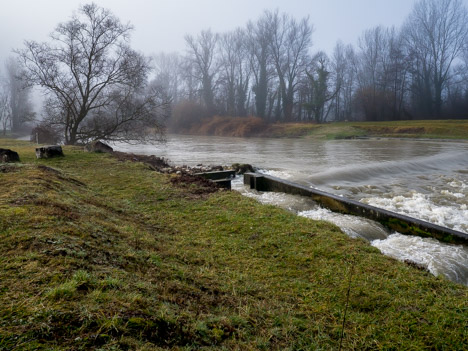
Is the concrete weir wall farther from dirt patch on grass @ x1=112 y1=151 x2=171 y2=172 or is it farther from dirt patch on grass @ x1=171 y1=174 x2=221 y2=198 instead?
dirt patch on grass @ x1=112 y1=151 x2=171 y2=172

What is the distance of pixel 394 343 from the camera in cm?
235

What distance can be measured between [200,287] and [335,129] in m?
40.6

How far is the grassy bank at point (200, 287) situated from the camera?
1888mm

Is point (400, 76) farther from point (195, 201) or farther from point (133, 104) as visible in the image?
point (195, 201)

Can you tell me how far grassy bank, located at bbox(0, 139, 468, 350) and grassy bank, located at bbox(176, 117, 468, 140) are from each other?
33.8 meters

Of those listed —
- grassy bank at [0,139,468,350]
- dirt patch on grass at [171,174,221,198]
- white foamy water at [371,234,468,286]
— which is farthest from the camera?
dirt patch on grass at [171,174,221,198]

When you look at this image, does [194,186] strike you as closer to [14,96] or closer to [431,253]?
[431,253]

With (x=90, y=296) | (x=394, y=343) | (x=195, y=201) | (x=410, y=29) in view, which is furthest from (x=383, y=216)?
(x=410, y=29)

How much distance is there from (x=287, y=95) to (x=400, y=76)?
59.2 feet

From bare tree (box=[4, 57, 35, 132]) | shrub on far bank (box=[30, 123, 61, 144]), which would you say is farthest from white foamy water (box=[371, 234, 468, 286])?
bare tree (box=[4, 57, 35, 132])

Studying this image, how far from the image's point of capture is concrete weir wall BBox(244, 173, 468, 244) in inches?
206

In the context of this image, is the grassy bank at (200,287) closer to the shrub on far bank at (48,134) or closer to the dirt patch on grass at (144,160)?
the dirt patch on grass at (144,160)

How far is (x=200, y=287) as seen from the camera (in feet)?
9.21

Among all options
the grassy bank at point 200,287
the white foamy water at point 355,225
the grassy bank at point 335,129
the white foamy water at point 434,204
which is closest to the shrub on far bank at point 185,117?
the grassy bank at point 335,129
